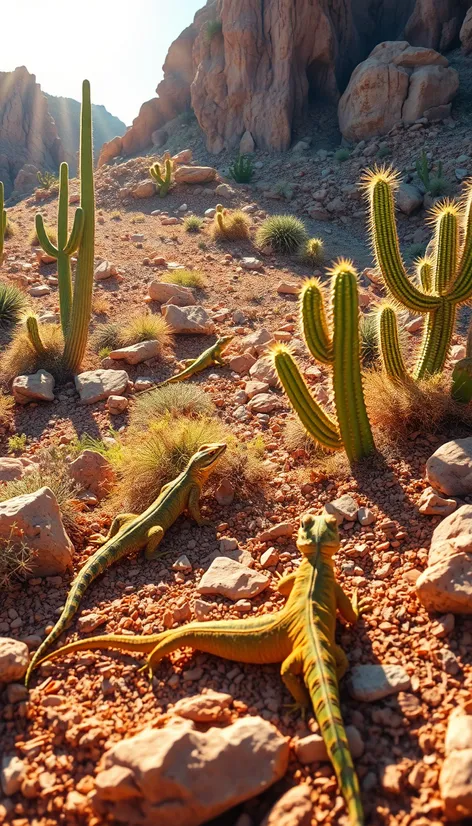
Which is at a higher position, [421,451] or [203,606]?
[421,451]

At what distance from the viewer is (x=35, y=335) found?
8.20 m

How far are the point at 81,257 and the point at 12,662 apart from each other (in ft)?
20.8

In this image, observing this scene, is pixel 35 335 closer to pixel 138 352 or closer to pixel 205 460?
pixel 138 352

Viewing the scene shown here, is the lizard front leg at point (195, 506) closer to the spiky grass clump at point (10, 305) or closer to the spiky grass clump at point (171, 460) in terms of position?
the spiky grass clump at point (171, 460)

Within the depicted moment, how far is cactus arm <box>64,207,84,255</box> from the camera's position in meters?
8.07

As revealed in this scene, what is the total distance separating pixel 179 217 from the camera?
16.7 meters

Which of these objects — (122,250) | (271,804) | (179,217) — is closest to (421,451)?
(271,804)

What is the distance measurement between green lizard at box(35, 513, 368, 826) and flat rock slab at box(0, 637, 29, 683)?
17 cm

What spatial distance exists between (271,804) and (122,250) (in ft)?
42.9

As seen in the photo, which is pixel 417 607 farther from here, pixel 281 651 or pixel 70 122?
pixel 70 122

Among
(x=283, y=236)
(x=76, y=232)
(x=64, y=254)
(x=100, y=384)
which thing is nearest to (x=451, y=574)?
(x=100, y=384)

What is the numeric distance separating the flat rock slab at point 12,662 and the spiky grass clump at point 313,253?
1058 cm

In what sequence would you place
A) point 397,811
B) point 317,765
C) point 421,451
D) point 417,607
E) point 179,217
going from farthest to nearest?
point 179,217, point 421,451, point 417,607, point 317,765, point 397,811

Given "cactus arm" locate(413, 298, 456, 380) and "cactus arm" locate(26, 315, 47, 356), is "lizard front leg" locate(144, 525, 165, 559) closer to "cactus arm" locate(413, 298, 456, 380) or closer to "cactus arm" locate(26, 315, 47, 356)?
"cactus arm" locate(413, 298, 456, 380)
